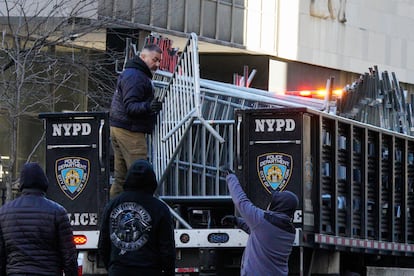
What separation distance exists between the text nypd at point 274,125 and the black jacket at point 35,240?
3.25 meters

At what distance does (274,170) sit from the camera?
1191cm

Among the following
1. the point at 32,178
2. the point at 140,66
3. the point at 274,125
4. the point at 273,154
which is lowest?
the point at 32,178

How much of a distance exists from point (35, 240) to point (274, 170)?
339 cm

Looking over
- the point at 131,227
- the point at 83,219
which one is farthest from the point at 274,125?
the point at 131,227

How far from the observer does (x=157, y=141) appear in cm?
1312

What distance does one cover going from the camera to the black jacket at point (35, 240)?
358 inches

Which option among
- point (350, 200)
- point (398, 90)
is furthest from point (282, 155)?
point (398, 90)

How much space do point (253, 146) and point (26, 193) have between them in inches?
129

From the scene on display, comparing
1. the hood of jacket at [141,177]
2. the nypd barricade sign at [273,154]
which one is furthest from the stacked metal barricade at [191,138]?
the hood of jacket at [141,177]

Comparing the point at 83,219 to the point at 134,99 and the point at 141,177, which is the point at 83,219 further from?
the point at 141,177

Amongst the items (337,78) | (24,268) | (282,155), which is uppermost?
(337,78)

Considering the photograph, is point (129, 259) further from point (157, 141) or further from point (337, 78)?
point (337, 78)

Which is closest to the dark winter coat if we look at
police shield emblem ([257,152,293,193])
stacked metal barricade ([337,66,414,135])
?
police shield emblem ([257,152,293,193])

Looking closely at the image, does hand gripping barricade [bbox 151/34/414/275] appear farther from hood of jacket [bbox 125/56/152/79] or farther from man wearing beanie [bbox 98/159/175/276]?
man wearing beanie [bbox 98/159/175/276]
